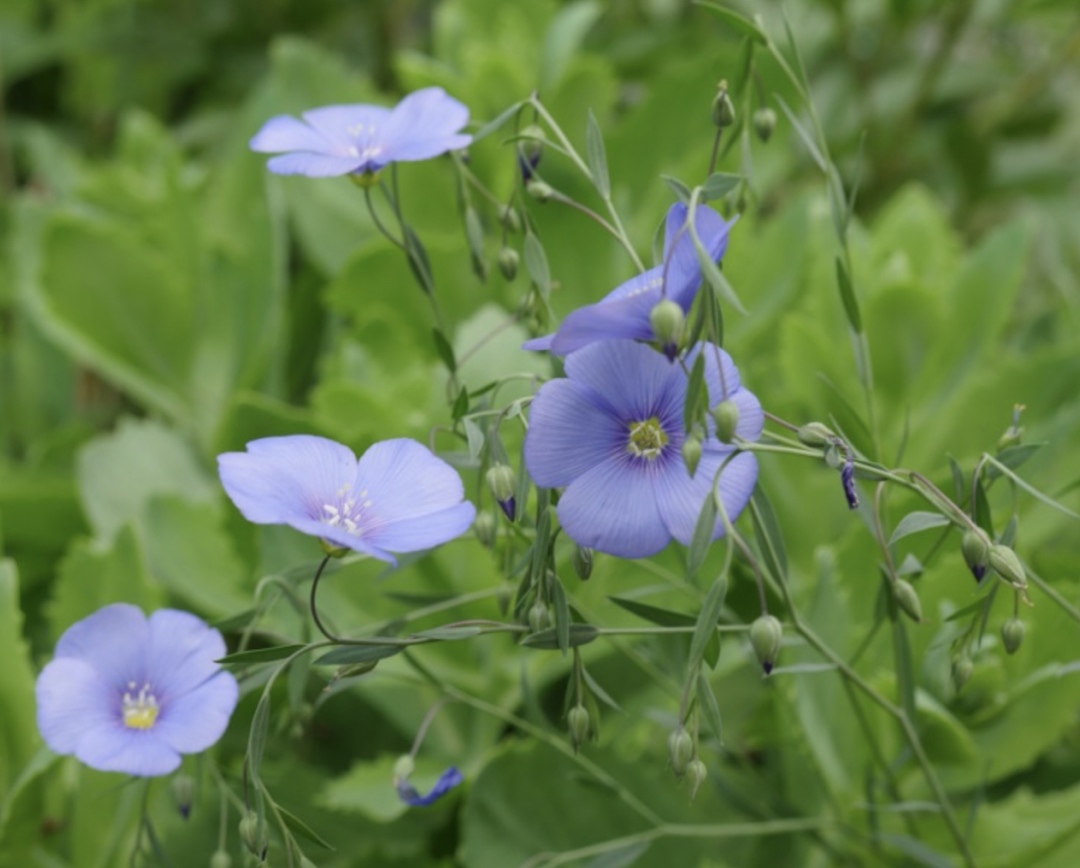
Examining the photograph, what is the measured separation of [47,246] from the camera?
844 mm

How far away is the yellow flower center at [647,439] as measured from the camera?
0.40 meters

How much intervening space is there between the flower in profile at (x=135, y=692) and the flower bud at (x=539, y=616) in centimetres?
10

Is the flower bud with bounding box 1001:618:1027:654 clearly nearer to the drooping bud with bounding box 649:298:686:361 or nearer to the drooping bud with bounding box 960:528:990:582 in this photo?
the drooping bud with bounding box 960:528:990:582

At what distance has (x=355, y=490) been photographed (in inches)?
16.0

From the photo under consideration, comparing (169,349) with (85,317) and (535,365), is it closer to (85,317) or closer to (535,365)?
(85,317)

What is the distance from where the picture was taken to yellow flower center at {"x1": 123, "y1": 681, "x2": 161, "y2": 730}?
449mm

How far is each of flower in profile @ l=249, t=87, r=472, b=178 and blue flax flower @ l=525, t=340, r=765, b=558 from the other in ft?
0.37

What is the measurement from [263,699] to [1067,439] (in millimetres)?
505

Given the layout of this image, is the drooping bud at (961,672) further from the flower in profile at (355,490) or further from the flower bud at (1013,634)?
the flower in profile at (355,490)

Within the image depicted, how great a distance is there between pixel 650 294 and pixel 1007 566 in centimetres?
13

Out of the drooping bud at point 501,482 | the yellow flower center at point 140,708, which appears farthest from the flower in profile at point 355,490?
the yellow flower center at point 140,708

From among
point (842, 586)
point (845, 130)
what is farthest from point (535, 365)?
point (845, 130)

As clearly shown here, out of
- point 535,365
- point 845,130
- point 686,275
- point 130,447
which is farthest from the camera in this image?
point 845,130

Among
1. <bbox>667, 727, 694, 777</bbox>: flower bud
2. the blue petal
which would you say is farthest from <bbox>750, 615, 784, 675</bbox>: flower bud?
the blue petal
